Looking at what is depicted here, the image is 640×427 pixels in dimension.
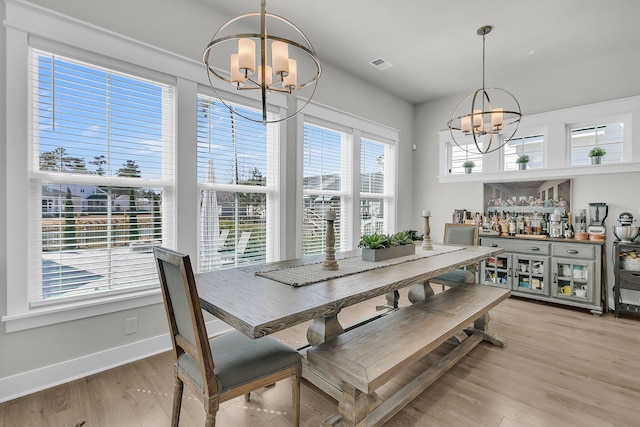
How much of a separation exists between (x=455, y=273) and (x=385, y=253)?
132 cm

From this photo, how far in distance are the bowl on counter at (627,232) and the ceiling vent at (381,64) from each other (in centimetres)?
328

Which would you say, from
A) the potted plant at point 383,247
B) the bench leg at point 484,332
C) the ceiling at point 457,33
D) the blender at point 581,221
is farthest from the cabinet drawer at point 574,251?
the potted plant at point 383,247

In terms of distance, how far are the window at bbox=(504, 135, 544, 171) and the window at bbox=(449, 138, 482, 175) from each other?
393 millimetres

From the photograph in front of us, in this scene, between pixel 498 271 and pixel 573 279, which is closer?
pixel 573 279

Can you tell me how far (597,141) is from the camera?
407cm

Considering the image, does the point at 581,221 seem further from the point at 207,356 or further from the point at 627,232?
the point at 207,356

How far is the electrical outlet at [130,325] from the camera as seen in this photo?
2.54 meters

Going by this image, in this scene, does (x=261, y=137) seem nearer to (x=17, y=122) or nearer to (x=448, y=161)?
(x=17, y=122)

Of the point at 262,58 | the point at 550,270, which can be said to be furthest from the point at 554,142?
the point at 262,58

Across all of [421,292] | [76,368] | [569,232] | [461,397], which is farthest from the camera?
[569,232]

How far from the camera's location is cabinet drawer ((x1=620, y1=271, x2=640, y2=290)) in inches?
138

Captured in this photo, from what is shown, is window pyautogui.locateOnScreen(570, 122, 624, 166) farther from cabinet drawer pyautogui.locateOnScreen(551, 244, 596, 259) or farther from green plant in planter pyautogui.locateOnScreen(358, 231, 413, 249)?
green plant in planter pyautogui.locateOnScreen(358, 231, 413, 249)

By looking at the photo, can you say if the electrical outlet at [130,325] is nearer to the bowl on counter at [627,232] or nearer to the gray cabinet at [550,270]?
the gray cabinet at [550,270]

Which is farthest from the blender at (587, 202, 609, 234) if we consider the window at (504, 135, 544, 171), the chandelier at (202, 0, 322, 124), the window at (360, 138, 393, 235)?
the chandelier at (202, 0, 322, 124)
